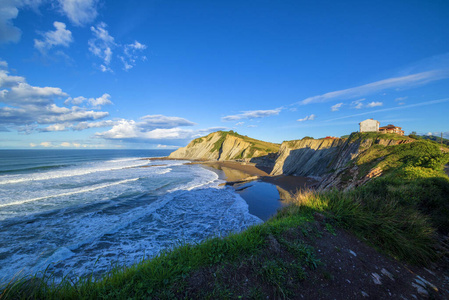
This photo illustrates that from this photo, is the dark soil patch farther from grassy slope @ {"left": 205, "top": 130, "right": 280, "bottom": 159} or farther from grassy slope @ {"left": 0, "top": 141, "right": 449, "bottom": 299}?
grassy slope @ {"left": 205, "top": 130, "right": 280, "bottom": 159}

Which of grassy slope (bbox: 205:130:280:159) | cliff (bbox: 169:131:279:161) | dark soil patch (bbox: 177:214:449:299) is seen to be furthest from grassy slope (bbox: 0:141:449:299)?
grassy slope (bbox: 205:130:280:159)

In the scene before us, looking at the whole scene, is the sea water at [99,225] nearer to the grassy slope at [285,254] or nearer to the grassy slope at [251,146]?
the grassy slope at [285,254]

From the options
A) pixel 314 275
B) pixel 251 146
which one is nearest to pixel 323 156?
pixel 314 275

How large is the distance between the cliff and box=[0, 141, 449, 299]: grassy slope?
47475 millimetres

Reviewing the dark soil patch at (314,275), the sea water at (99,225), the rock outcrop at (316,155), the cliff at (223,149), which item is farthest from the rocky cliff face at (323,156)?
the cliff at (223,149)

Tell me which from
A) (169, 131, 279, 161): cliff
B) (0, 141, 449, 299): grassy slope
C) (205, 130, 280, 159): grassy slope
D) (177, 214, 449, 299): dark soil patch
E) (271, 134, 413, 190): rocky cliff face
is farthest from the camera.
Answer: (169, 131, 279, 161): cliff

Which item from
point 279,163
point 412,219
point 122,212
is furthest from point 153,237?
→ point 279,163

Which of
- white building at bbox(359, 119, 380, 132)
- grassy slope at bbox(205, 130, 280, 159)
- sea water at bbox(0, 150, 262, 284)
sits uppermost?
white building at bbox(359, 119, 380, 132)

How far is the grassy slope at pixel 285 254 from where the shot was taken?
2.93 metres

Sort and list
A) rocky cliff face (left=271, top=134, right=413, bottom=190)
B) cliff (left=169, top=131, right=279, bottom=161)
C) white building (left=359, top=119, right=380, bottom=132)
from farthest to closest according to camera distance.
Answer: cliff (left=169, top=131, right=279, bottom=161) < white building (left=359, top=119, right=380, bottom=132) < rocky cliff face (left=271, top=134, right=413, bottom=190)

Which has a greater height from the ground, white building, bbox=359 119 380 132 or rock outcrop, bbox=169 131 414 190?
white building, bbox=359 119 380 132

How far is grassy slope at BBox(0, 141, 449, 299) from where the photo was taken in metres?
2.93

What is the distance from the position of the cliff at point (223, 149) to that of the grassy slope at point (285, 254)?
47475 mm

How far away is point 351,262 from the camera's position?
3990mm
